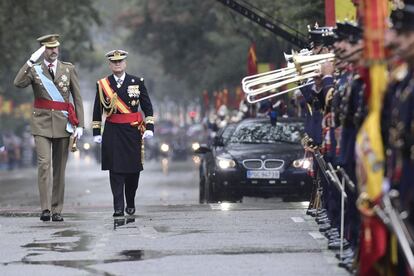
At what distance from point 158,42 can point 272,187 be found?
35.4m

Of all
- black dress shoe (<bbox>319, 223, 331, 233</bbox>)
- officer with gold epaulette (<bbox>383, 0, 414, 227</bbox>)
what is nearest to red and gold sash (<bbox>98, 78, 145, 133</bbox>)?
black dress shoe (<bbox>319, 223, 331, 233</bbox>)

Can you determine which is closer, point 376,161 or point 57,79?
point 376,161

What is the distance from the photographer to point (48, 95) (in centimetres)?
1598

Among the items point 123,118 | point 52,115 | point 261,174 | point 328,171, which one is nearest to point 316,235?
point 328,171

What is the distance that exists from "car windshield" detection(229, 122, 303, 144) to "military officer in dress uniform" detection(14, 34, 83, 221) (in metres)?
6.35

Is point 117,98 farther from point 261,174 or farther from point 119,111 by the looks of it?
point 261,174

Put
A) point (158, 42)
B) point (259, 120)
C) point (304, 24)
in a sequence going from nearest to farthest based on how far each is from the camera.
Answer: point (259, 120), point (304, 24), point (158, 42)

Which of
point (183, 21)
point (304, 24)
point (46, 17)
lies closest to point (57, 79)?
point (304, 24)

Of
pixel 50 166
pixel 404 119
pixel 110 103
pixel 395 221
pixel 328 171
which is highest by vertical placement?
pixel 110 103

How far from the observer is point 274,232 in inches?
547

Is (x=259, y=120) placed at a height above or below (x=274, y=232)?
above

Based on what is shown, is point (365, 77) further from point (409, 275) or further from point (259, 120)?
point (259, 120)

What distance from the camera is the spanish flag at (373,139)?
812 cm

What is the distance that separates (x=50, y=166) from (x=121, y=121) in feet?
3.17
